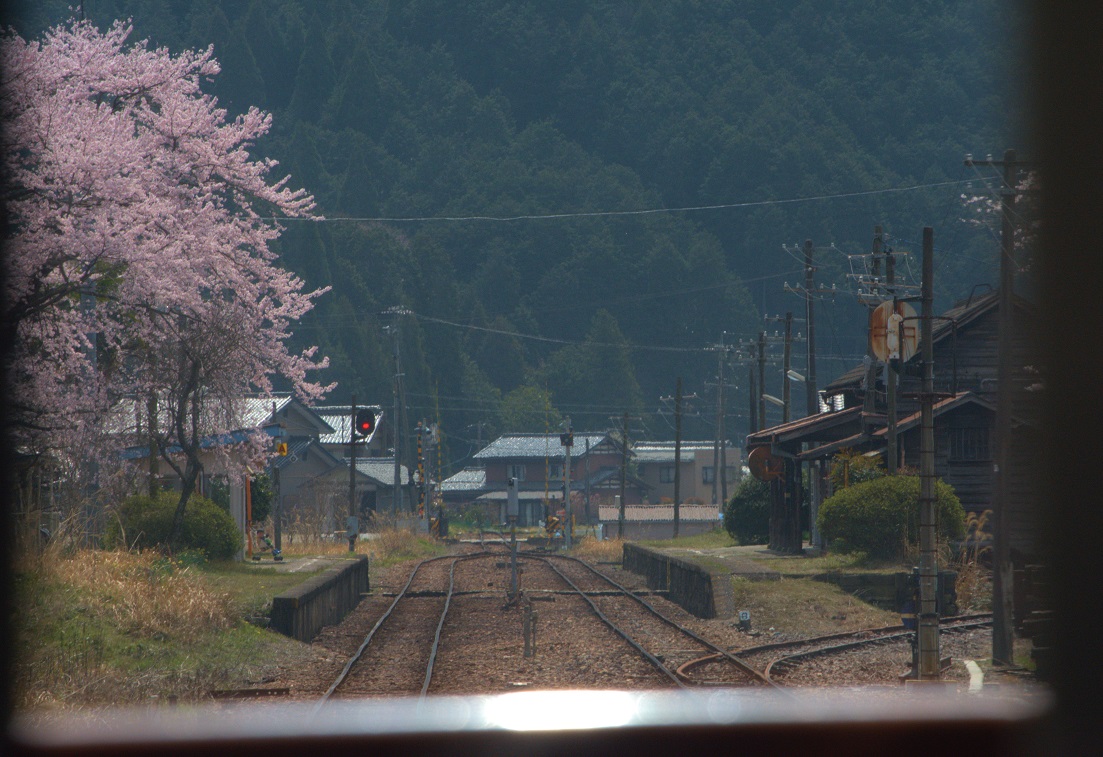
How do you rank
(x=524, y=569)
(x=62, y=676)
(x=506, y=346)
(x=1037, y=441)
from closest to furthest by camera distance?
(x=62, y=676) < (x=1037, y=441) < (x=524, y=569) < (x=506, y=346)

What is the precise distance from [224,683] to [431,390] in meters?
74.3

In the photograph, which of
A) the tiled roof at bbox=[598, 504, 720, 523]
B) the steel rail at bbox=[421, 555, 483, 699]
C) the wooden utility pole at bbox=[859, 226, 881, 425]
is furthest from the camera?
the tiled roof at bbox=[598, 504, 720, 523]

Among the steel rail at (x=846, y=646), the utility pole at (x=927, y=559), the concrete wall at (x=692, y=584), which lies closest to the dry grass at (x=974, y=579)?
the steel rail at (x=846, y=646)

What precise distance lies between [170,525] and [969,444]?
667 inches

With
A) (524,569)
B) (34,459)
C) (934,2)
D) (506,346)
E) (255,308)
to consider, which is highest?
(934,2)

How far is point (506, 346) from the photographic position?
94062mm

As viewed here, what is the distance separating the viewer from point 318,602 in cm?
1644

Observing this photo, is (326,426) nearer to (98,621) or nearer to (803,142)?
(98,621)

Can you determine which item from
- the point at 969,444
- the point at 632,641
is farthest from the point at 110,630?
the point at 969,444

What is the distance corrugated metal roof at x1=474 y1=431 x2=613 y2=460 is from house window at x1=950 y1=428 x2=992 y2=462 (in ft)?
148

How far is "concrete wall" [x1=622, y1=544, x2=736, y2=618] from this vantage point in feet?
Answer: 60.7

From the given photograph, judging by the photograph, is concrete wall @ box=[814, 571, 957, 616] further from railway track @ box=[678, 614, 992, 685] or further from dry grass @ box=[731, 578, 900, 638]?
railway track @ box=[678, 614, 992, 685]

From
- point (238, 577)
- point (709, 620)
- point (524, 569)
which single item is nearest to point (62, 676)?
Result: point (238, 577)

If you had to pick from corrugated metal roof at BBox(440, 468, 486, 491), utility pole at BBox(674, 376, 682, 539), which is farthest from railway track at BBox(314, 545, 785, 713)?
Result: corrugated metal roof at BBox(440, 468, 486, 491)
